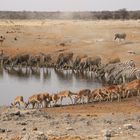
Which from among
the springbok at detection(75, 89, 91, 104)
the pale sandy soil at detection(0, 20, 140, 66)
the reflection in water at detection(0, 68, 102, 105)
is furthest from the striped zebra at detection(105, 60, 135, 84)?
the springbok at detection(75, 89, 91, 104)

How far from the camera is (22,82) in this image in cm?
3092

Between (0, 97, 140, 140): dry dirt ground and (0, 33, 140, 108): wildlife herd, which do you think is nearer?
(0, 97, 140, 140): dry dirt ground

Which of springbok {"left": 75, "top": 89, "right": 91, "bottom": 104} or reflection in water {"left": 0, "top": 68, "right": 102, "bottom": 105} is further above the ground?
springbok {"left": 75, "top": 89, "right": 91, "bottom": 104}

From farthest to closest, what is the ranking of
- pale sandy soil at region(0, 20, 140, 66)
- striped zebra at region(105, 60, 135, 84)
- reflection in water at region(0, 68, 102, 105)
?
pale sandy soil at region(0, 20, 140, 66)
striped zebra at region(105, 60, 135, 84)
reflection in water at region(0, 68, 102, 105)

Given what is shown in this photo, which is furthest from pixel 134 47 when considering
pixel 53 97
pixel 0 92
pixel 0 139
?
pixel 0 139

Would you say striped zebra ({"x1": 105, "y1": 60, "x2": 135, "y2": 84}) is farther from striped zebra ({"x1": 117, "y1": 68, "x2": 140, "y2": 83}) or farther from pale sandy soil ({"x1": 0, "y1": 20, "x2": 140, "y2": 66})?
pale sandy soil ({"x1": 0, "y1": 20, "x2": 140, "y2": 66})

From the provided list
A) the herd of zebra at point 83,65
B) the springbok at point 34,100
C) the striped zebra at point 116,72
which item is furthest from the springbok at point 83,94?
the striped zebra at point 116,72

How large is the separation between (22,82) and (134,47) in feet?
48.0

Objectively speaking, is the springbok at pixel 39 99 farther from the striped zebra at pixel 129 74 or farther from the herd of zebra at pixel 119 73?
the striped zebra at pixel 129 74

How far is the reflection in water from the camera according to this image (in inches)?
1073

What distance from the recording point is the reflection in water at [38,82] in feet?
89.4

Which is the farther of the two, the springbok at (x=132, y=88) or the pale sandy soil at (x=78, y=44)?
the pale sandy soil at (x=78, y=44)

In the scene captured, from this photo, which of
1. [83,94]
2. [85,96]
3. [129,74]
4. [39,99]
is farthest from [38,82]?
[39,99]

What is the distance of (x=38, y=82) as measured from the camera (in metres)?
31.2
